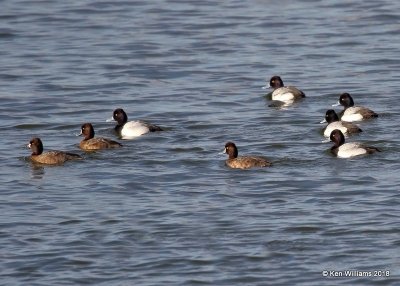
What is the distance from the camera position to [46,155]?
20812mm

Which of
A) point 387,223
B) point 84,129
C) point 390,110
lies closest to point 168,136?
point 84,129

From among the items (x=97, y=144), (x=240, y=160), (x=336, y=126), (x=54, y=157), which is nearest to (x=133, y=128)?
(x=97, y=144)

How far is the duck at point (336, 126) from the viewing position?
22.2 metres

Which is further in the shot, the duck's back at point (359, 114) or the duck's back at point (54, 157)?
the duck's back at point (359, 114)

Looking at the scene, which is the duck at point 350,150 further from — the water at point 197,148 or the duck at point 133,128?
the duck at point 133,128

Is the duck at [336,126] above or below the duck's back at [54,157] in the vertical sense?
below

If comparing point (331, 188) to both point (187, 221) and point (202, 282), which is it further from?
point (202, 282)

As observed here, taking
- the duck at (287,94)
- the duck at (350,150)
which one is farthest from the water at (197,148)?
the duck at (287,94)

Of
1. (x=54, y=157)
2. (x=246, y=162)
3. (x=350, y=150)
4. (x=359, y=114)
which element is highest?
(x=54, y=157)

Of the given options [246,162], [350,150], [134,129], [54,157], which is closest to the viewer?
[246,162]

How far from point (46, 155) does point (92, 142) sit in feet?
3.18

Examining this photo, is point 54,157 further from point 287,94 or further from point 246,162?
point 287,94

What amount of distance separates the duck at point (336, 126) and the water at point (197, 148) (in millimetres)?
202

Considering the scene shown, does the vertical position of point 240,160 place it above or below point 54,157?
below
